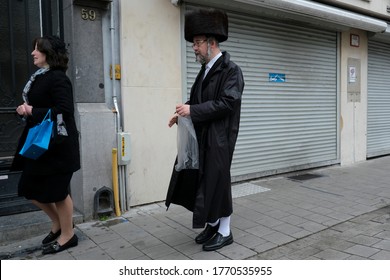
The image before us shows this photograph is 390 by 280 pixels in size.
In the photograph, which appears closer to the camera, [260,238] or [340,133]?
[260,238]

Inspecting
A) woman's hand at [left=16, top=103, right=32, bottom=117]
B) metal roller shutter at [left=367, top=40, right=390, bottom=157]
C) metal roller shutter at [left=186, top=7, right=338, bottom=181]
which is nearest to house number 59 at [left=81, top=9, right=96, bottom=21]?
metal roller shutter at [left=186, top=7, right=338, bottom=181]

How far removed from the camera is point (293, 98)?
24.4 feet

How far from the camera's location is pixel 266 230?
4.32 meters

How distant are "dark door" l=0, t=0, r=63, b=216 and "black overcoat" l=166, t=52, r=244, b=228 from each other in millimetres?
2372

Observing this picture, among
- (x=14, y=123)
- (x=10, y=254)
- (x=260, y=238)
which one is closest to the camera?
(x=10, y=254)

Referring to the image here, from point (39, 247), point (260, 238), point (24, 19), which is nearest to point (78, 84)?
point (24, 19)

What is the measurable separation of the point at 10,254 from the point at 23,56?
95.0 inches

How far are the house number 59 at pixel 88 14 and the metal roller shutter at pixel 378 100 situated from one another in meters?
7.17

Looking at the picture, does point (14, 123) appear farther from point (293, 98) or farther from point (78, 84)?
point (293, 98)

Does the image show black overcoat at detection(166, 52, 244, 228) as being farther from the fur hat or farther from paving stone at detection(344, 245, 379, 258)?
paving stone at detection(344, 245, 379, 258)

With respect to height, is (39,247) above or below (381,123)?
below

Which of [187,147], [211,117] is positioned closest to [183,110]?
[211,117]

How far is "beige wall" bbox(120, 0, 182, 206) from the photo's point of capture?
4988mm

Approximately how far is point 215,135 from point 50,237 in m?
2.04
